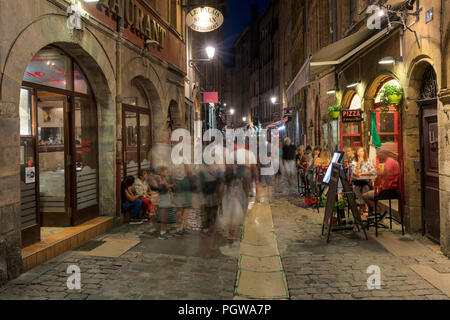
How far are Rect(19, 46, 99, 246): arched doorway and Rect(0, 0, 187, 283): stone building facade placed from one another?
171 mm

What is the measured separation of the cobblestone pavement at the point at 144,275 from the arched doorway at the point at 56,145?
1063mm

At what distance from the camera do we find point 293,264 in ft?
17.5

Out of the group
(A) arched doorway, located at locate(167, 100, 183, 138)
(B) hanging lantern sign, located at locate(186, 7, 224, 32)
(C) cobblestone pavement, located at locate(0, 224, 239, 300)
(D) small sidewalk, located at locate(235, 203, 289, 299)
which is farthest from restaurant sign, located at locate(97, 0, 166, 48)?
(D) small sidewalk, located at locate(235, 203, 289, 299)

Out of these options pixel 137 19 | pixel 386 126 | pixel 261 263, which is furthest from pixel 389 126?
pixel 137 19

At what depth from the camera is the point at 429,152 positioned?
6.54m

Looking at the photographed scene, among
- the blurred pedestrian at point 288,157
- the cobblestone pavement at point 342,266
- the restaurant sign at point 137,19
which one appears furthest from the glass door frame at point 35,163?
the blurred pedestrian at point 288,157

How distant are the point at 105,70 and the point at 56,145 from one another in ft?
6.23

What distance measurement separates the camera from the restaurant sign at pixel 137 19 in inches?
305

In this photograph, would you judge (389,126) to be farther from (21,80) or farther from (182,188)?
(21,80)

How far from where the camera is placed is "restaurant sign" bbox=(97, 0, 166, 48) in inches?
305

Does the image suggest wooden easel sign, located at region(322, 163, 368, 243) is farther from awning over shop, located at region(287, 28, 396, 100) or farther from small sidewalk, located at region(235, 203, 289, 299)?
awning over shop, located at region(287, 28, 396, 100)

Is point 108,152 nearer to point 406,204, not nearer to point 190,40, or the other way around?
point 406,204

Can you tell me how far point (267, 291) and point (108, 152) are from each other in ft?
16.1
